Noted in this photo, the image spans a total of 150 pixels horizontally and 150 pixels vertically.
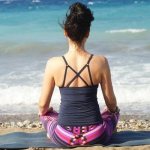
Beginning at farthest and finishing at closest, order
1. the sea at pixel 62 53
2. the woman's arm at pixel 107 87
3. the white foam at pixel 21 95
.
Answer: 1. the white foam at pixel 21 95
2. the sea at pixel 62 53
3. the woman's arm at pixel 107 87

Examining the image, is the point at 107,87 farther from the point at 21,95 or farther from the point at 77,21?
the point at 21,95

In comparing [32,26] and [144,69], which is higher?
[144,69]

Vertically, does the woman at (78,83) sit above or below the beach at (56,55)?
above

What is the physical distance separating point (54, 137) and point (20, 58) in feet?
29.9

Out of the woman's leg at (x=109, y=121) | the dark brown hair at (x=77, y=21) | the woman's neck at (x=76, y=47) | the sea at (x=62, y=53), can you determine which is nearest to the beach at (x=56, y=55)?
the sea at (x=62, y=53)

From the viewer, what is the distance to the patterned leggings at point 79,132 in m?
4.72

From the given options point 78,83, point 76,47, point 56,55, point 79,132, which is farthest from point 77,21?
point 56,55

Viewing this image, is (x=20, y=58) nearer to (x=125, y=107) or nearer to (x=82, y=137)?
(x=125, y=107)

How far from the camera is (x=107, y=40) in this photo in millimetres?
16578

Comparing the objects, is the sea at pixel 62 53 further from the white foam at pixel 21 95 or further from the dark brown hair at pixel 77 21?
the dark brown hair at pixel 77 21

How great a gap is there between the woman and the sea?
1.42 metres

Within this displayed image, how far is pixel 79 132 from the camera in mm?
4727

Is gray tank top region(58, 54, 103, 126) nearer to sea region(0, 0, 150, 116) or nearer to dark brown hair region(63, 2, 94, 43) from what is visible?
dark brown hair region(63, 2, 94, 43)

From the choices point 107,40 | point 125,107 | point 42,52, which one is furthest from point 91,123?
point 107,40
